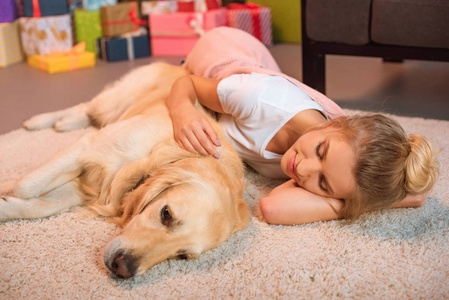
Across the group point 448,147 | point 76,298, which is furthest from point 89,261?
point 448,147

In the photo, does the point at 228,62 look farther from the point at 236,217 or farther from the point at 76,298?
the point at 76,298

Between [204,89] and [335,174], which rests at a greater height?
[204,89]

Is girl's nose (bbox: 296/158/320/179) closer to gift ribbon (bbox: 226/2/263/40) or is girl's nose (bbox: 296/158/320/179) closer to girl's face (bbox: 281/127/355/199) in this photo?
girl's face (bbox: 281/127/355/199)

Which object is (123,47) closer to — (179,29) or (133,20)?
(133,20)

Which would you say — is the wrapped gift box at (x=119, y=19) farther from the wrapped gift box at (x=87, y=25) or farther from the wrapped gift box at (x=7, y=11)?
the wrapped gift box at (x=7, y=11)

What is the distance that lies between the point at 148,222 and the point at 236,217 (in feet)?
1.06

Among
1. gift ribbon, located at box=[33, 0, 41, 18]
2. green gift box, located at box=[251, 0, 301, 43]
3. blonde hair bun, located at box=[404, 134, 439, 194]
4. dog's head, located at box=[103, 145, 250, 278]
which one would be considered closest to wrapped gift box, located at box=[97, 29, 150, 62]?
gift ribbon, located at box=[33, 0, 41, 18]

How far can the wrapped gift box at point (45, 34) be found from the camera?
3982mm

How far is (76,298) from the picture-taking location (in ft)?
4.01

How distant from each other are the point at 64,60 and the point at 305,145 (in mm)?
3026

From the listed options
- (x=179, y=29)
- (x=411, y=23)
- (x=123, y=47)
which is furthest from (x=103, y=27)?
(x=411, y=23)

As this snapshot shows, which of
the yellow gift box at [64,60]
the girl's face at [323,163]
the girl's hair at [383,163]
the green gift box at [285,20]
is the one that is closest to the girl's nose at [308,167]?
the girl's face at [323,163]

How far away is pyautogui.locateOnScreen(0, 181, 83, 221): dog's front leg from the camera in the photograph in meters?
1.58

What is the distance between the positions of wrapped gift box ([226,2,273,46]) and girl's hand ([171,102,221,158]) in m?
3.11
